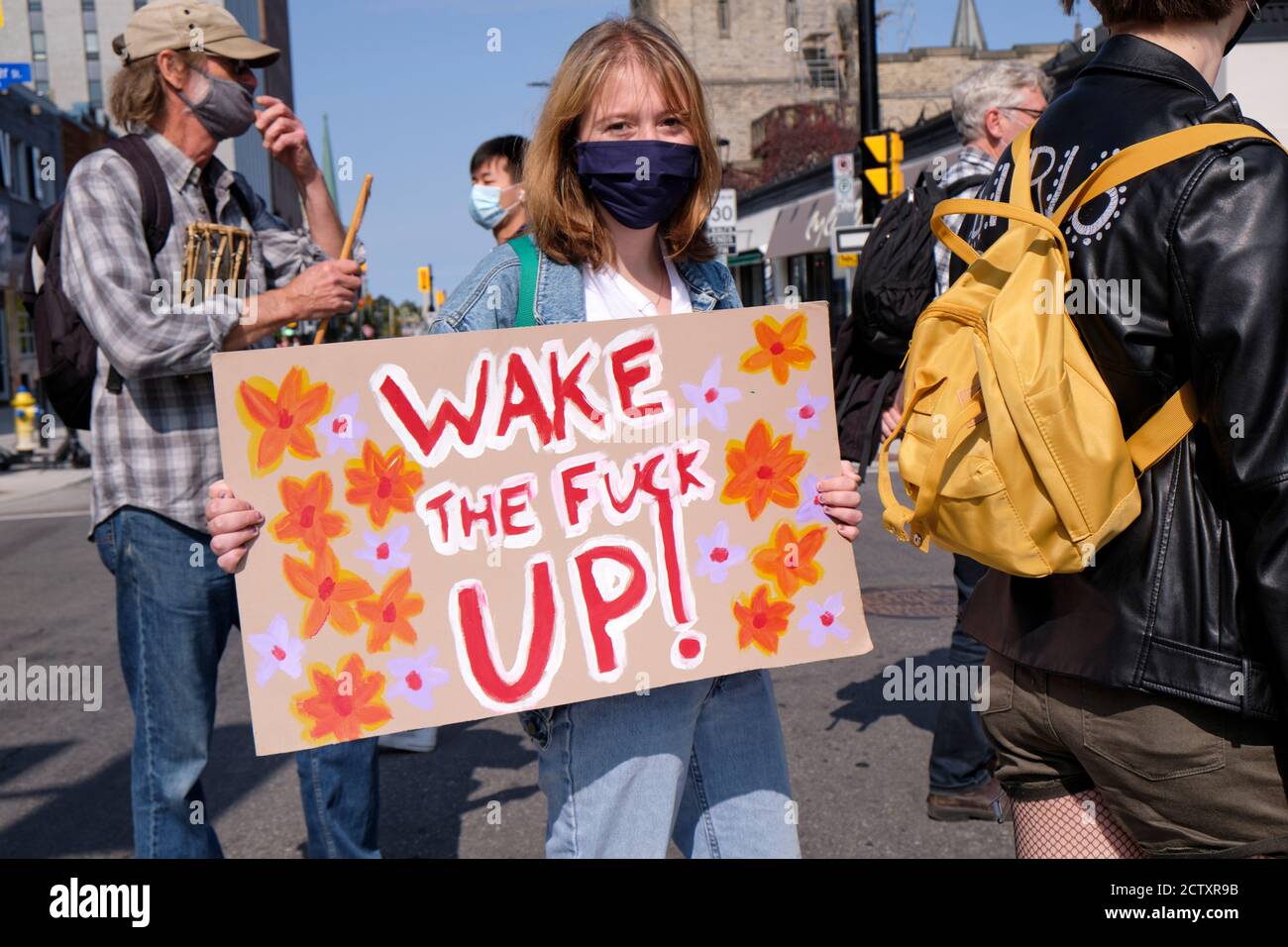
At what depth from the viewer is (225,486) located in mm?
2291

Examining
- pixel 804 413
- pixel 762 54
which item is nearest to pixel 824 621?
pixel 804 413

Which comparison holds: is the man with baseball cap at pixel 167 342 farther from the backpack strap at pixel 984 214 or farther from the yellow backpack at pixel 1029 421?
the yellow backpack at pixel 1029 421

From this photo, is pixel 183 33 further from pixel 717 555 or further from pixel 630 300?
pixel 717 555

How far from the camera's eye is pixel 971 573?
4.19 metres

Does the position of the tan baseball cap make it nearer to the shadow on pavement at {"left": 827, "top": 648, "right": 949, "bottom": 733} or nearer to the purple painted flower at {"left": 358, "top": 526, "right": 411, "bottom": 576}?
the purple painted flower at {"left": 358, "top": 526, "right": 411, "bottom": 576}

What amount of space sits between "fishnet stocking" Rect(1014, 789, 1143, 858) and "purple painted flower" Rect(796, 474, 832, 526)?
A: 696 mm

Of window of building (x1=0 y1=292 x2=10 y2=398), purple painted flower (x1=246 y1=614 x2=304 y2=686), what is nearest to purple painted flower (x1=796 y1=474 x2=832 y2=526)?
purple painted flower (x1=246 y1=614 x2=304 y2=686)

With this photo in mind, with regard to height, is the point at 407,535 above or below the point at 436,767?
above

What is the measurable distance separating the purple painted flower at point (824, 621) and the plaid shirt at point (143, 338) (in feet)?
5.03
